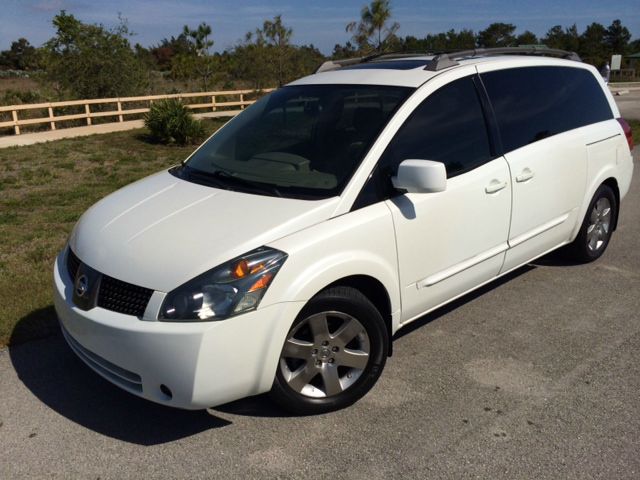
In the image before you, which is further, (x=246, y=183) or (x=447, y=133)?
(x=447, y=133)

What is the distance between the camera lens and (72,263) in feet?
→ 11.4

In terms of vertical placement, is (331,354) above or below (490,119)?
below

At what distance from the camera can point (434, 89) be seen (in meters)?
3.79

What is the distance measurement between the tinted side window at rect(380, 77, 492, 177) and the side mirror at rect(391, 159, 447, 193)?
7.1 inches

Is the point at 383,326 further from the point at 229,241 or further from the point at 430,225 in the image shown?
the point at 229,241

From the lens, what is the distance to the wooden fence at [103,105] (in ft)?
58.1

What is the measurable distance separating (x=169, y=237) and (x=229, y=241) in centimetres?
35

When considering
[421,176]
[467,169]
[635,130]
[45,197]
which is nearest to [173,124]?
[45,197]

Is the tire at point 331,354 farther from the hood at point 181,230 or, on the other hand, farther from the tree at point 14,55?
the tree at point 14,55

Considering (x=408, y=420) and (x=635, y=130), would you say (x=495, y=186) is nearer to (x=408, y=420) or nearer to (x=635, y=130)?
(x=408, y=420)

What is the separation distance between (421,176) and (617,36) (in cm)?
8025

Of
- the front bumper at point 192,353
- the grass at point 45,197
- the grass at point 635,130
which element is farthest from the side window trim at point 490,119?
the grass at point 635,130

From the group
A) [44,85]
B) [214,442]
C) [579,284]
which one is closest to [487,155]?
[579,284]

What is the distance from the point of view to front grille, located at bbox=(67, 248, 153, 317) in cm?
287
